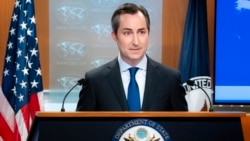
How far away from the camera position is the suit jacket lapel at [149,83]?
2.45 metres

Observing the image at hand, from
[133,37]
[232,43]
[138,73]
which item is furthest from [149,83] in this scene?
[232,43]

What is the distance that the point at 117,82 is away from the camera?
2523 mm

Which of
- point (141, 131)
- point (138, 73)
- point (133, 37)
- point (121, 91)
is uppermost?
point (133, 37)

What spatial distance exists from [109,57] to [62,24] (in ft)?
1.99

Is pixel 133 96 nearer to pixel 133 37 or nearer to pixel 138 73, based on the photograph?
pixel 138 73

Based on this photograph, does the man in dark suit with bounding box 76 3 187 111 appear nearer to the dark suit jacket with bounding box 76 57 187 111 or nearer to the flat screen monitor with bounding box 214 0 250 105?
the dark suit jacket with bounding box 76 57 187 111

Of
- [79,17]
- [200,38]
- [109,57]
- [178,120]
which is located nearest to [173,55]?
[200,38]

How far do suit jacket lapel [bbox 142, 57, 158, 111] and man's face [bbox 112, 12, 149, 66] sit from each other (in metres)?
0.09

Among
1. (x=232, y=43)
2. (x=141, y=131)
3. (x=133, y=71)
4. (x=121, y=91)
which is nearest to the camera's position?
(x=141, y=131)

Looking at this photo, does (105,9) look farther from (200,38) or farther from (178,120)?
(178,120)

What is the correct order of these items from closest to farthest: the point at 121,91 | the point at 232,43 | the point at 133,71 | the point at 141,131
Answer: the point at 141,131 < the point at 121,91 < the point at 133,71 < the point at 232,43

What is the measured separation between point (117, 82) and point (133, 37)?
31cm

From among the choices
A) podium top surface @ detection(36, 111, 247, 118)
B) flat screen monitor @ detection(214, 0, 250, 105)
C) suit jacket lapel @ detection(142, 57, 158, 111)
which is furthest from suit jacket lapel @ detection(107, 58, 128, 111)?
flat screen monitor @ detection(214, 0, 250, 105)

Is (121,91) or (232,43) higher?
(232,43)
